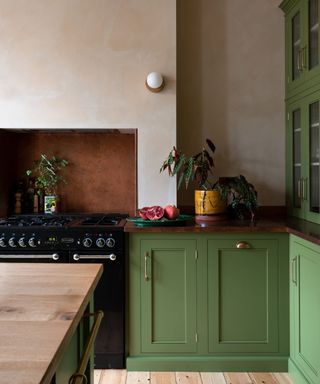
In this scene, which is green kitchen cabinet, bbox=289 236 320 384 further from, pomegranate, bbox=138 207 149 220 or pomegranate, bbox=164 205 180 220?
pomegranate, bbox=138 207 149 220

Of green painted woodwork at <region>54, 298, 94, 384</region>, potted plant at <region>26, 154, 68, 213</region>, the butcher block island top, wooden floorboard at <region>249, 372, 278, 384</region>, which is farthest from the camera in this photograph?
potted plant at <region>26, 154, 68, 213</region>

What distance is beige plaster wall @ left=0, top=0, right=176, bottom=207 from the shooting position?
9.42 ft

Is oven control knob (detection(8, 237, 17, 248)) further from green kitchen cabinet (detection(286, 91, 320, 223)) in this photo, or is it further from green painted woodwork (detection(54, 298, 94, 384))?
green kitchen cabinet (detection(286, 91, 320, 223))

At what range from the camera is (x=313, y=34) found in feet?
8.67

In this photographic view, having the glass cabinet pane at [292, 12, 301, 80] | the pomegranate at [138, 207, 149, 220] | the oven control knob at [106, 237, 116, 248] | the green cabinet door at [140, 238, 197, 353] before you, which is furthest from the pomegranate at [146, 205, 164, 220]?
the glass cabinet pane at [292, 12, 301, 80]

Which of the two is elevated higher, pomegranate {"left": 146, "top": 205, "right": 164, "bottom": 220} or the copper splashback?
the copper splashback

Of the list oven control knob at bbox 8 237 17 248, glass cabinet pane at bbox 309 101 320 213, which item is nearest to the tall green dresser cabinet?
glass cabinet pane at bbox 309 101 320 213

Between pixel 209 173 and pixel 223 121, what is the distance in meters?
0.43

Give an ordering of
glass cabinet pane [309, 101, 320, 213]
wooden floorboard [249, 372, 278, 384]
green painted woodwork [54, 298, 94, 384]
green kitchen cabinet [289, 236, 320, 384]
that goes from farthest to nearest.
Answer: glass cabinet pane [309, 101, 320, 213], wooden floorboard [249, 372, 278, 384], green kitchen cabinet [289, 236, 320, 384], green painted woodwork [54, 298, 94, 384]

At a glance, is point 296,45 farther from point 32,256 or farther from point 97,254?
point 32,256

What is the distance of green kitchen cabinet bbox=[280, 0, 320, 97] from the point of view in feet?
8.49

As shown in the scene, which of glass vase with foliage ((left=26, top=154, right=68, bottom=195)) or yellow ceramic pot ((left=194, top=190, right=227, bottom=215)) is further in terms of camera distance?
glass vase with foliage ((left=26, top=154, right=68, bottom=195))

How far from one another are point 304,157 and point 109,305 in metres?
1.61

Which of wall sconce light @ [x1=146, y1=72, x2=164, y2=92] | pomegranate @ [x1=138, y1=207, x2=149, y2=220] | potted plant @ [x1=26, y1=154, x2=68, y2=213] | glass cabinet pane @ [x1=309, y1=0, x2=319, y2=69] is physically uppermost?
glass cabinet pane @ [x1=309, y1=0, x2=319, y2=69]
